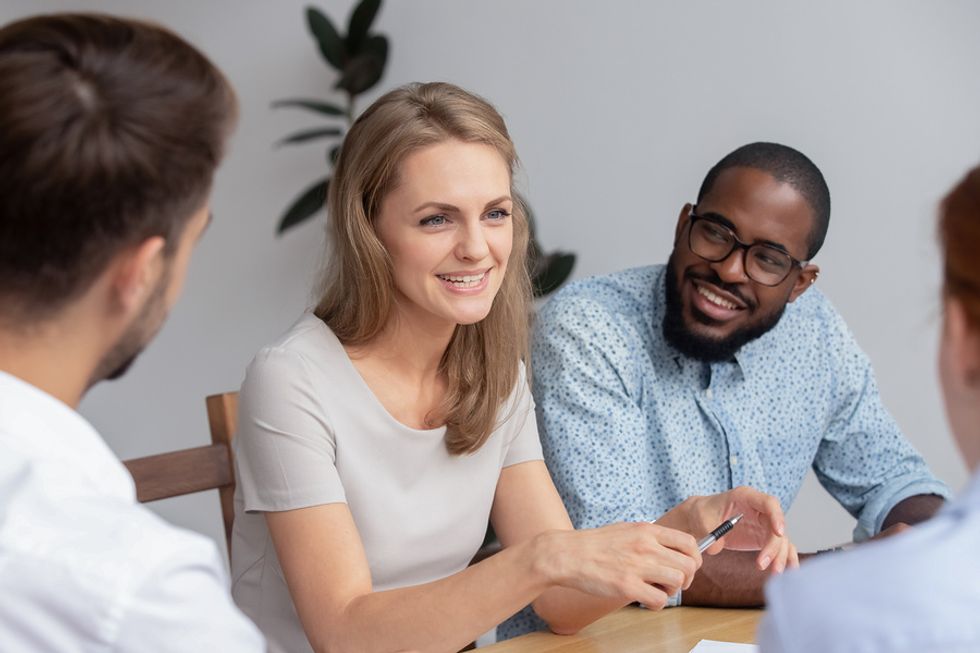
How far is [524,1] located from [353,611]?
2.44 m

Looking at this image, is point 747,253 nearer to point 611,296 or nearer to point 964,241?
point 611,296

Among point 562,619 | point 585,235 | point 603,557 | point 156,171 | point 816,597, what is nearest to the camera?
point 816,597

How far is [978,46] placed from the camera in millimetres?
2771

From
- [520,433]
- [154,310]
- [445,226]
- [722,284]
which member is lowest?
[520,433]

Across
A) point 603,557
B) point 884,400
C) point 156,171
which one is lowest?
point 884,400

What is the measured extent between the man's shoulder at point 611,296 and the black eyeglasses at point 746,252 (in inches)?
5.7

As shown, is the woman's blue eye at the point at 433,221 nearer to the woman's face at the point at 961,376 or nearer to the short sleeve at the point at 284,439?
the short sleeve at the point at 284,439

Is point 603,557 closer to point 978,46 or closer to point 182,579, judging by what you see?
point 182,579

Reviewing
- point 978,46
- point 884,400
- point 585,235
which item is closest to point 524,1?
point 585,235

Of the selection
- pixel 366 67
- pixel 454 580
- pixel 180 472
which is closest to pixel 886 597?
pixel 454 580

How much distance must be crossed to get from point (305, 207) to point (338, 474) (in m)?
2.07

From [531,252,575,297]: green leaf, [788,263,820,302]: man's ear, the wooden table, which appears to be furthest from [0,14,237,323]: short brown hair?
[531,252,575,297]: green leaf

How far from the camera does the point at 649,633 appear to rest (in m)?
1.49

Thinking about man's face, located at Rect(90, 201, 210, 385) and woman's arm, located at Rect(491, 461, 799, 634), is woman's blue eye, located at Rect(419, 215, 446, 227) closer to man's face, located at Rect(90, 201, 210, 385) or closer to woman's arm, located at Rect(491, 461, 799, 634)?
woman's arm, located at Rect(491, 461, 799, 634)
